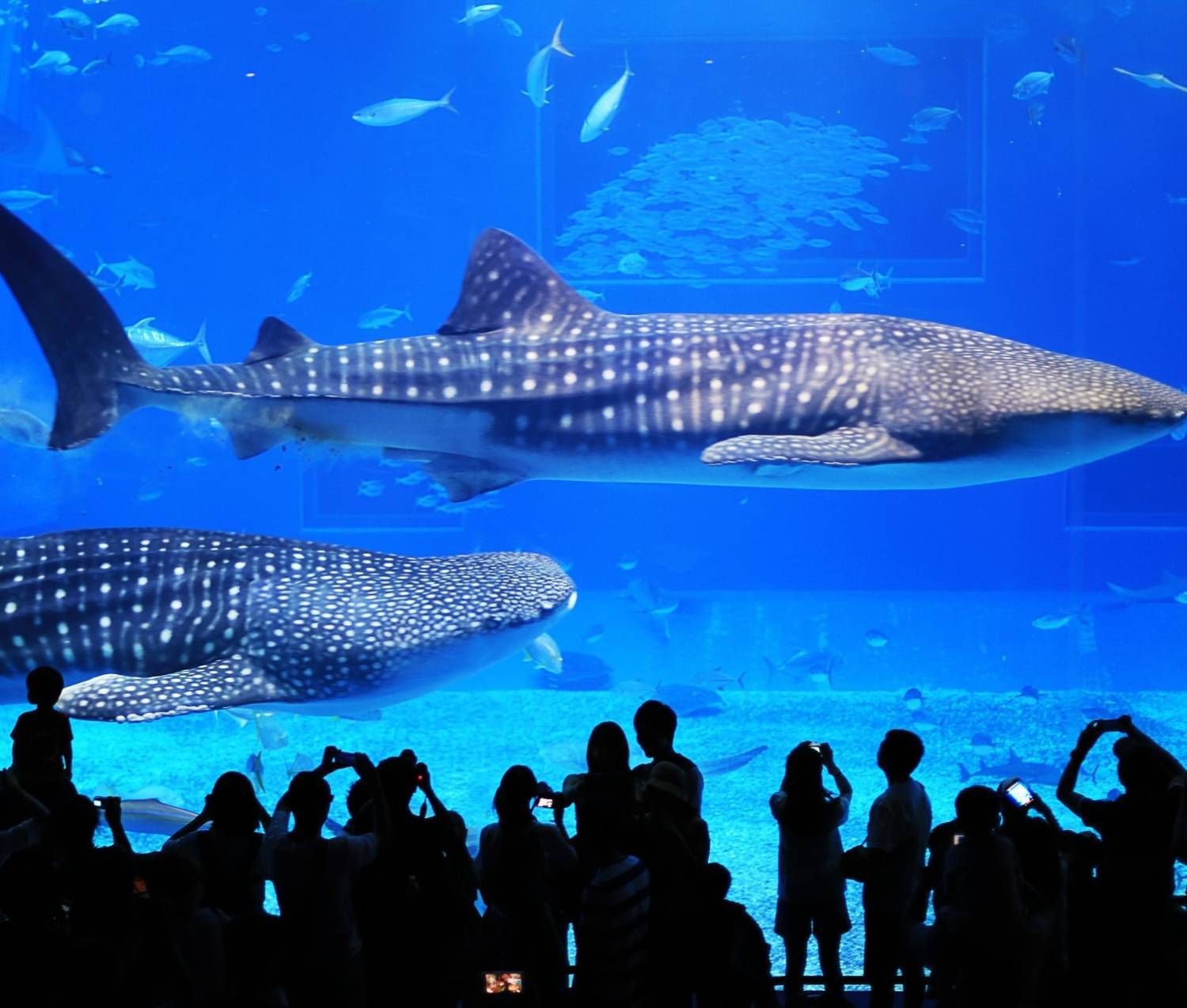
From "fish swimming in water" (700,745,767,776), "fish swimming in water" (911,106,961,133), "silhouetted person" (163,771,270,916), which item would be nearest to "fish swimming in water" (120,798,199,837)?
"silhouetted person" (163,771,270,916)

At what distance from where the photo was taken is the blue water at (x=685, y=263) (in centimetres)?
1636

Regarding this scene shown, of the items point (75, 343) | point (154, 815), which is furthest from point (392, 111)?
point (154, 815)

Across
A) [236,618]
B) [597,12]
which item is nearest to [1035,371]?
[236,618]

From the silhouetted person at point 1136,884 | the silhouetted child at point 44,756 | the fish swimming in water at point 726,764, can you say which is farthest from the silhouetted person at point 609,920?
the fish swimming in water at point 726,764

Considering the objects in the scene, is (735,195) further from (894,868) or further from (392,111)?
(894,868)

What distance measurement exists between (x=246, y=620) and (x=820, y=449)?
124 inches

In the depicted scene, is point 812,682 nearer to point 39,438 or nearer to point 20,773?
point 39,438

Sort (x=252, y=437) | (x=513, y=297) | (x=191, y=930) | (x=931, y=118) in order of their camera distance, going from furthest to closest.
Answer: (x=931, y=118), (x=513, y=297), (x=252, y=437), (x=191, y=930)

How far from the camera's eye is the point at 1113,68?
19.1 meters

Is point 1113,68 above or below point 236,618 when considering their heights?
above

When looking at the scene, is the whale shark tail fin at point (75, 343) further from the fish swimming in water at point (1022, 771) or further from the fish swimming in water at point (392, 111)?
the fish swimming in water at point (392, 111)

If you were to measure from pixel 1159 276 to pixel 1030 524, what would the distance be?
4.88 metres

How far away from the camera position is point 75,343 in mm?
5652

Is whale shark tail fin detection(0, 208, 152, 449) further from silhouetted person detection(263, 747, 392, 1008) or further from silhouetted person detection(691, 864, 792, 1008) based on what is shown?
silhouetted person detection(691, 864, 792, 1008)
